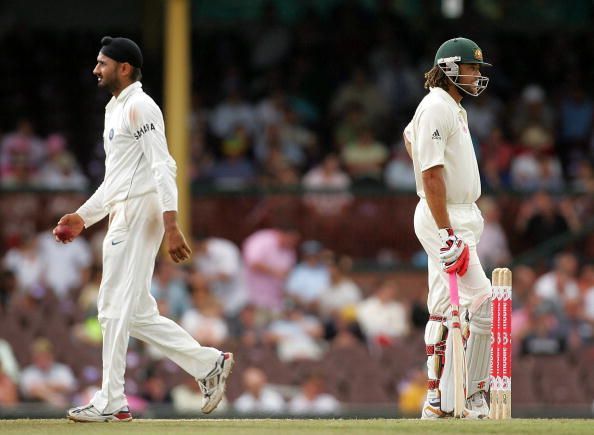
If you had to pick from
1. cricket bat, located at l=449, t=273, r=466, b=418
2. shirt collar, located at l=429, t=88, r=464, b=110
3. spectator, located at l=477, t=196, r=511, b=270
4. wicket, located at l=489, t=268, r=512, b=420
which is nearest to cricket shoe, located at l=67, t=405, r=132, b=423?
cricket bat, located at l=449, t=273, r=466, b=418

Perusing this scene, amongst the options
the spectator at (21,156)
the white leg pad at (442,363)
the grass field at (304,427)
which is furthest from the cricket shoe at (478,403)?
the spectator at (21,156)

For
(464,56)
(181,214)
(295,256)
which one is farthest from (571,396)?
(464,56)

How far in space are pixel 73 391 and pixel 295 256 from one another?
10.0 feet

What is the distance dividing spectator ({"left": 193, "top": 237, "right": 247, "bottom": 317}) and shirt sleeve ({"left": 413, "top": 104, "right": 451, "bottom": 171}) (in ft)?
23.4

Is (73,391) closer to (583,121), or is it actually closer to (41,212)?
(41,212)

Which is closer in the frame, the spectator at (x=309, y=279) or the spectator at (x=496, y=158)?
the spectator at (x=309, y=279)

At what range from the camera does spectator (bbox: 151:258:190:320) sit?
15.2 meters

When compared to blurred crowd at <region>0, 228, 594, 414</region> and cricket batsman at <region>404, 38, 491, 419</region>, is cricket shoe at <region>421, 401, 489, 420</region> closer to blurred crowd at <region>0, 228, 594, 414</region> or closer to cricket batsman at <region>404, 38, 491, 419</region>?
cricket batsman at <region>404, 38, 491, 419</region>

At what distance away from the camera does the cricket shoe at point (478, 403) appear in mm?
8961

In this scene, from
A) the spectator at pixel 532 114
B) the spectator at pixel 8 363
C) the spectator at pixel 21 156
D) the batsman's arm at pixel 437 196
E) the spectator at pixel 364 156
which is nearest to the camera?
the batsman's arm at pixel 437 196

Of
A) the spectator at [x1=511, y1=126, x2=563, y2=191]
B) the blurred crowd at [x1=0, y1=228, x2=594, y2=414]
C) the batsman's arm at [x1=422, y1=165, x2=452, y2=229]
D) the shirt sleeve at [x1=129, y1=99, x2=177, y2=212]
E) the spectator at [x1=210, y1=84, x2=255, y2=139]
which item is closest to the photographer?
the shirt sleeve at [x1=129, y1=99, x2=177, y2=212]

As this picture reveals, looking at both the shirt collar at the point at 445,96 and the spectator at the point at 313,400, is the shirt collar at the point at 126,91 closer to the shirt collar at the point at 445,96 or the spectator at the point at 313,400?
the shirt collar at the point at 445,96

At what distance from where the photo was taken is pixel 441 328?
888 centimetres

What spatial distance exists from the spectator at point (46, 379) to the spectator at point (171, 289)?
1244mm
